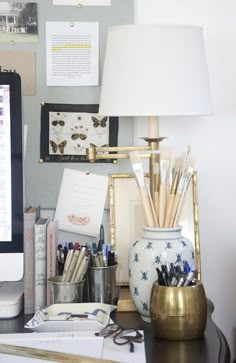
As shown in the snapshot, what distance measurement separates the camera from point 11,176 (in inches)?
45.5

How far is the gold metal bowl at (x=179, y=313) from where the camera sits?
0.99 m

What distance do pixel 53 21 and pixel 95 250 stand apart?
0.57m

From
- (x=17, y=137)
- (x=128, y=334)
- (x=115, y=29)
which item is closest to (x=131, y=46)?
(x=115, y=29)

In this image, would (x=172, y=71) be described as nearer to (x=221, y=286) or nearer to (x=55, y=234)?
(x=55, y=234)

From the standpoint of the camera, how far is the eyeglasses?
980 millimetres

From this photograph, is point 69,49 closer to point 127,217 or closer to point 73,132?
point 73,132

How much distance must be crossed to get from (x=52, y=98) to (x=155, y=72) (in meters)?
0.34

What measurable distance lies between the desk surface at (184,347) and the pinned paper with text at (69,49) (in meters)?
0.62

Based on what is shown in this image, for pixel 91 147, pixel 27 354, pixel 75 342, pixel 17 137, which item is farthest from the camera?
pixel 91 147

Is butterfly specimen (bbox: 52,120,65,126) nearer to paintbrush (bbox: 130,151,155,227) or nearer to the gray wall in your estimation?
the gray wall

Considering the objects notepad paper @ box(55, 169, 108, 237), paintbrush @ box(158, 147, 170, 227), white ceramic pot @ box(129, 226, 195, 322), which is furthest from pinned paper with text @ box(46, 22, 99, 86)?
white ceramic pot @ box(129, 226, 195, 322)

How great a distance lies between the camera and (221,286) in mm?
1485

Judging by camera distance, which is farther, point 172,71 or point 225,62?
point 225,62

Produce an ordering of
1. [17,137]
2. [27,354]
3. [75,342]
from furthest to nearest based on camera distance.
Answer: [17,137]
[75,342]
[27,354]
